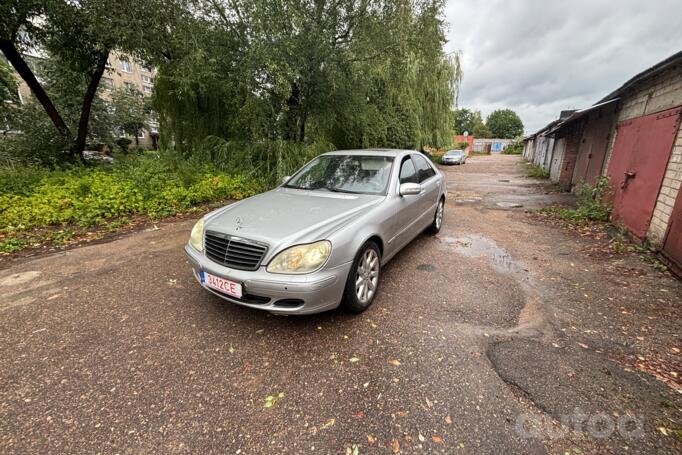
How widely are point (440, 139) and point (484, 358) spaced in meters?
17.6

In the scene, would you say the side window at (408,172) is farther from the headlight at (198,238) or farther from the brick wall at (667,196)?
the brick wall at (667,196)

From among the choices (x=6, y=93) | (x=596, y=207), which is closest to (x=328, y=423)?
(x=596, y=207)

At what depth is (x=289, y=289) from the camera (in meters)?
2.14

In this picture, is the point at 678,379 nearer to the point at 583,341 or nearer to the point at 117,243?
the point at 583,341

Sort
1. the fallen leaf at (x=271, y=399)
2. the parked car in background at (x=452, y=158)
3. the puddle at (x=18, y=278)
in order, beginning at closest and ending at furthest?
the fallen leaf at (x=271, y=399) < the puddle at (x=18, y=278) < the parked car in background at (x=452, y=158)

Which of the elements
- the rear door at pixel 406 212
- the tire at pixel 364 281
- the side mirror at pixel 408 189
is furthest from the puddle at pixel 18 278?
the side mirror at pixel 408 189

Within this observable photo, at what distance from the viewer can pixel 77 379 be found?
1983 millimetres

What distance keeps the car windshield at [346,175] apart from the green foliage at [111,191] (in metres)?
3.85

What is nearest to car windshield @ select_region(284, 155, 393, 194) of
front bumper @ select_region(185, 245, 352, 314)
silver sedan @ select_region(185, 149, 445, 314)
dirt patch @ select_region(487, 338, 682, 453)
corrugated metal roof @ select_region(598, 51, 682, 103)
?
silver sedan @ select_region(185, 149, 445, 314)

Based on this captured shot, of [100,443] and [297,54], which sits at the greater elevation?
[297,54]

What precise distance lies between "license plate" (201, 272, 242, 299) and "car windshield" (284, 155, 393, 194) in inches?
63.7

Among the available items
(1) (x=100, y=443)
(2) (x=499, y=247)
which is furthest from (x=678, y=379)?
(1) (x=100, y=443)

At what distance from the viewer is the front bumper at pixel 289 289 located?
2.15 metres

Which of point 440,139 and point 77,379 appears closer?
point 77,379
